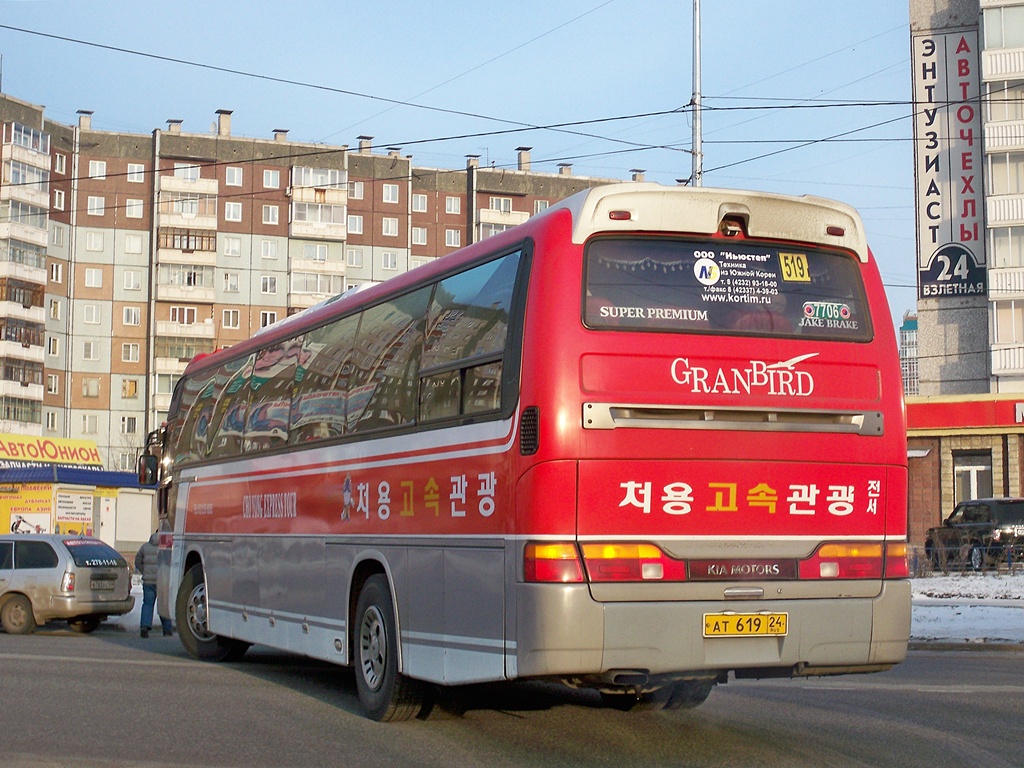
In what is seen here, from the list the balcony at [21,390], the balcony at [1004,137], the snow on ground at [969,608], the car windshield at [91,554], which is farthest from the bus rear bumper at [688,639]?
the balcony at [21,390]

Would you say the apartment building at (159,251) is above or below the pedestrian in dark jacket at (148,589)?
A: above

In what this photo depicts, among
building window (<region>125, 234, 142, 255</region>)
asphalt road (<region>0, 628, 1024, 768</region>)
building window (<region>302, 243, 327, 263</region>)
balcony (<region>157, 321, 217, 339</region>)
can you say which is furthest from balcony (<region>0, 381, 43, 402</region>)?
asphalt road (<region>0, 628, 1024, 768</region>)

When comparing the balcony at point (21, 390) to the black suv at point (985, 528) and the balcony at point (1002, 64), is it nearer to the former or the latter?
the balcony at point (1002, 64)

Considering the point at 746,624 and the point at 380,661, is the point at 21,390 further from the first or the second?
the point at 746,624

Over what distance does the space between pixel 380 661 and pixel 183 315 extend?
276 feet

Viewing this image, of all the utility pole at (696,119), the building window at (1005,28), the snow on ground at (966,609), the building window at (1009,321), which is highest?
the building window at (1005,28)

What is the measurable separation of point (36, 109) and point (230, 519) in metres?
80.0

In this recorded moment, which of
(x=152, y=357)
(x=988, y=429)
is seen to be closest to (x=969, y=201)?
(x=988, y=429)

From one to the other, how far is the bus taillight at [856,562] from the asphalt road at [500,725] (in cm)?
110

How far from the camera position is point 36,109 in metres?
86.4

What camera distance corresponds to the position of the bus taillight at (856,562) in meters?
8.40

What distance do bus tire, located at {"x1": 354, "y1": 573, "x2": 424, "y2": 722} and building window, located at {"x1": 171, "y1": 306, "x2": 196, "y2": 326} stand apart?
8332 centimetres

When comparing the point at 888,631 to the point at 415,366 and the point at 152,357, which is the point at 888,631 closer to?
the point at 415,366

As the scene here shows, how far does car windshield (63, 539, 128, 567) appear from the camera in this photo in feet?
70.5
